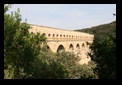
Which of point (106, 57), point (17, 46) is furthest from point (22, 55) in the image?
point (106, 57)

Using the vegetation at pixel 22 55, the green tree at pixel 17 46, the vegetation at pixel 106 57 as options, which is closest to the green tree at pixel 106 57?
the vegetation at pixel 106 57

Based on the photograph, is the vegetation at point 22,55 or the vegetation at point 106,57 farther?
the vegetation at point 22,55

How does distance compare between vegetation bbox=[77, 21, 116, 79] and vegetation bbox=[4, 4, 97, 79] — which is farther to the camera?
vegetation bbox=[4, 4, 97, 79]

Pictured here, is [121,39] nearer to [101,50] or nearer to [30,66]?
[101,50]

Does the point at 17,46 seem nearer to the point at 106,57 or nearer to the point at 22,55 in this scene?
the point at 22,55

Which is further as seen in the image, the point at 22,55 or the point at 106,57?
the point at 22,55

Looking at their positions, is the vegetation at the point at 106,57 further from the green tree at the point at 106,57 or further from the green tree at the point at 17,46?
the green tree at the point at 17,46

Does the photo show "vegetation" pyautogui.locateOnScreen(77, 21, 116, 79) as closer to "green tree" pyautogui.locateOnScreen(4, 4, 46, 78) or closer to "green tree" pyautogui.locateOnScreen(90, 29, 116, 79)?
"green tree" pyautogui.locateOnScreen(90, 29, 116, 79)

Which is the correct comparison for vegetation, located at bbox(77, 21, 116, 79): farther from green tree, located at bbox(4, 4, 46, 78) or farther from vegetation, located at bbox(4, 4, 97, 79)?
green tree, located at bbox(4, 4, 46, 78)

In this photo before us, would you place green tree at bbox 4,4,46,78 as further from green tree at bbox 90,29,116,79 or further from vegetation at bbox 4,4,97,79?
green tree at bbox 90,29,116,79

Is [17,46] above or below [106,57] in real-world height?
above

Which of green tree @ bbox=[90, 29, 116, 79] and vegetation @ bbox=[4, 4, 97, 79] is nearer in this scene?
green tree @ bbox=[90, 29, 116, 79]

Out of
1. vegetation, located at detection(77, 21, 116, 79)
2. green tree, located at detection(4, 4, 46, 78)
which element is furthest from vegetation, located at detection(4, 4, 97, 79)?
vegetation, located at detection(77, 21, 116, 79)
